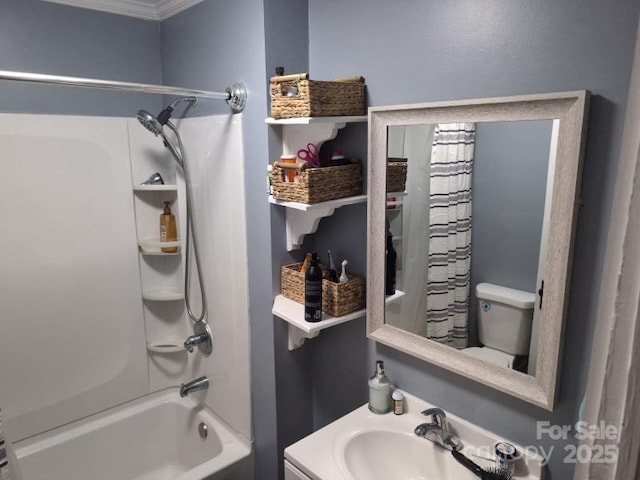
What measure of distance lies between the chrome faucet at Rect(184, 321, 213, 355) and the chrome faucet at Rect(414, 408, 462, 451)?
1105 mm

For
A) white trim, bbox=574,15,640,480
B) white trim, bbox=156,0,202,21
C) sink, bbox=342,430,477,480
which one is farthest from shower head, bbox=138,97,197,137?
white trim, bbox=574,15,640,480

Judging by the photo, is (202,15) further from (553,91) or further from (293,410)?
(293,410)

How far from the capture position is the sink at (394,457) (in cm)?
133

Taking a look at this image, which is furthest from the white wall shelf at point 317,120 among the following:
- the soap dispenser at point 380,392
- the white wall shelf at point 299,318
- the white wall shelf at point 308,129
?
the soap dispenser at point 380,392

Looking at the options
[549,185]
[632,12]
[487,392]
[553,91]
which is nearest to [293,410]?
[487,392]

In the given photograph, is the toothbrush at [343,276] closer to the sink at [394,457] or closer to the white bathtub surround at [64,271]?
the sink at [394,457]

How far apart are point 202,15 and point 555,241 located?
62.5 inches

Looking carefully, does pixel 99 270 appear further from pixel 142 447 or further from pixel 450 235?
pixel 450 235

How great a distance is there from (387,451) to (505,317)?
0.56m

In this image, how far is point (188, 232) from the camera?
2.14 metres

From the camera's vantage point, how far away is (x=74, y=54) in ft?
6.61

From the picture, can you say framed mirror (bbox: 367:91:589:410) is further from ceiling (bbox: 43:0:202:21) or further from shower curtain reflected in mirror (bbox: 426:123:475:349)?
ceiling (bbox: 43:0:202:21)

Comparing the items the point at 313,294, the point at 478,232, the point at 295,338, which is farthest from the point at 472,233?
the point at 295,338

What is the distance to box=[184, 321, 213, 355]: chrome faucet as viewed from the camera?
2.11 metres
